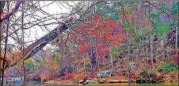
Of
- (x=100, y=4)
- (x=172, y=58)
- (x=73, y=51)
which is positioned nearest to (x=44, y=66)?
(x=73, y=51)

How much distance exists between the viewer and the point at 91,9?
1.34 meters

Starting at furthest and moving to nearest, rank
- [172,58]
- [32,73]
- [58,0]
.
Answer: [172,58]
[32,73]
[58,0]

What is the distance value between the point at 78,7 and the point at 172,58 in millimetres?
10825

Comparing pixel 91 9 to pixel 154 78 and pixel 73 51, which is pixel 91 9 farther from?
pixel 154 78

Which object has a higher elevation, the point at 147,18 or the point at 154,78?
the point at 147,18

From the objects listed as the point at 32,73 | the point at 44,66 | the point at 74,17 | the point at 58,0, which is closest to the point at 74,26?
the point at 74,17

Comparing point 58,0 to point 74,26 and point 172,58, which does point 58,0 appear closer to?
point 74,26

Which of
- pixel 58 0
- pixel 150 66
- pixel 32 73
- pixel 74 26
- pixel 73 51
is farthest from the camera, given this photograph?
pixel 150 66

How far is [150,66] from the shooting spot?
41.5 feet

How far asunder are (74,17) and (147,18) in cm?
26

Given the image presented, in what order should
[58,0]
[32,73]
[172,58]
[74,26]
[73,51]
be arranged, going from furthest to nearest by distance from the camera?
[172,58]
[32,73]
[73,51]
[74,26]
[58,0]

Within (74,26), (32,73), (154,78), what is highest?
(74,26)

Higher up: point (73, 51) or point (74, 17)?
point (74, 17)

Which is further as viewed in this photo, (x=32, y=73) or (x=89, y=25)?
(x=32, y=73)
